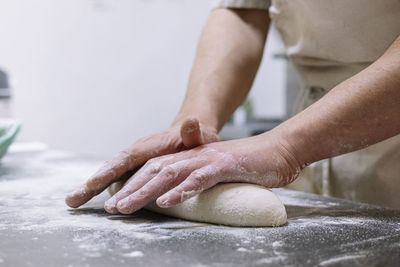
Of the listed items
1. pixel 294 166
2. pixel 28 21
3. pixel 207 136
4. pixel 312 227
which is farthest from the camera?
pixel 28 21

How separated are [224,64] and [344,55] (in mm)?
356

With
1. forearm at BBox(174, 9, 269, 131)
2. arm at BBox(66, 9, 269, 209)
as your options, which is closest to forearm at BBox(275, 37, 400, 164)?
arm at BBox(66, 9, 269, 209)

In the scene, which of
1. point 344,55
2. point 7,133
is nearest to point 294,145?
point 344,55

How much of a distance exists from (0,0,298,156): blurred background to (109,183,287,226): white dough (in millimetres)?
2229

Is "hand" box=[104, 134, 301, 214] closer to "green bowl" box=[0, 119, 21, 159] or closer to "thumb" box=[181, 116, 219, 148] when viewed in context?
"thumb" box=[181, 116, 219, 148]

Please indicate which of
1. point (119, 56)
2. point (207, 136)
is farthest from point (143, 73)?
point (207, 136)

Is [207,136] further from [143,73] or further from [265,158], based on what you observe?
[143,73]

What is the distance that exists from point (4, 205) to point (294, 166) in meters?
0.63

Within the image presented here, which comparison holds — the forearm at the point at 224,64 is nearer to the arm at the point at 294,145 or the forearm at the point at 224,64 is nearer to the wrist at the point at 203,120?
the wrist at the point at 203,120

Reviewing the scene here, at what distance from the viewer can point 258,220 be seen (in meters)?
0.84

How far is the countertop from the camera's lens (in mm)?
640

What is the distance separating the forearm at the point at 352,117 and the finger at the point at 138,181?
25cm

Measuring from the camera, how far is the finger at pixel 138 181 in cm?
89

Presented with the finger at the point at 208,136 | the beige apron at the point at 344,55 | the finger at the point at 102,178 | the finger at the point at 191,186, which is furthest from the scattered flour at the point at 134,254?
the beige apron at the point at 344,55
